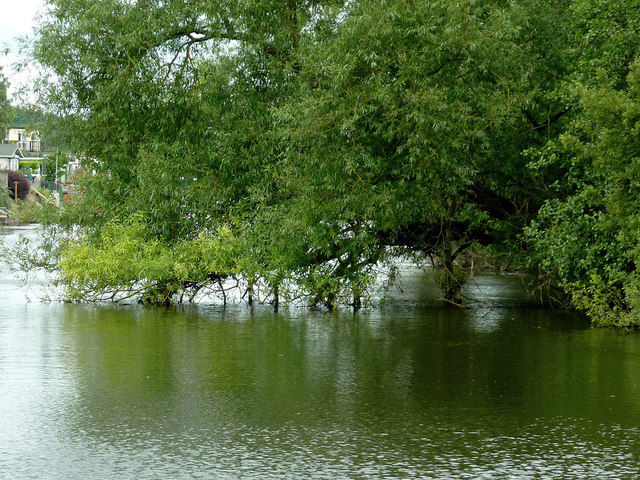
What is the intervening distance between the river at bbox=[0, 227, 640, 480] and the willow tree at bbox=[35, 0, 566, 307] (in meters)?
2.65

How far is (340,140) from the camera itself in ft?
68.8

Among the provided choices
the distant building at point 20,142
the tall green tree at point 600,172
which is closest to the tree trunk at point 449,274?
the tall green tree at point 600,172

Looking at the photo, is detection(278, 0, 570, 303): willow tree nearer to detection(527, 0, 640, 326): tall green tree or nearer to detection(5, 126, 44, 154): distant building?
detection(527, 0, 640, 326): tall green tree

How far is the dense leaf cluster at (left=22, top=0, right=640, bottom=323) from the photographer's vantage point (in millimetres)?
20422

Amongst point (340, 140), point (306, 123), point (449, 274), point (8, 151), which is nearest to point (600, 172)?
point (340, 140)

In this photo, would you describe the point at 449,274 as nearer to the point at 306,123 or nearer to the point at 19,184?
the point at 306,123

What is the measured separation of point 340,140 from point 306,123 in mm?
823

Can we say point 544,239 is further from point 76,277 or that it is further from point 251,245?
point 76,277

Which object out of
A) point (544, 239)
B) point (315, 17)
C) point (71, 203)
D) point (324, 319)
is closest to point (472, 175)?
point (544, 239)

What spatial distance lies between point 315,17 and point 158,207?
247 inches

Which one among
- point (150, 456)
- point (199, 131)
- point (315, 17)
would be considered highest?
point (315, 17)

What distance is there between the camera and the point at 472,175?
21750mm

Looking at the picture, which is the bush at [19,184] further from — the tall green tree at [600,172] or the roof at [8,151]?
the tall green tree at [600,172]

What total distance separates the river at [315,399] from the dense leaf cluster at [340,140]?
2.26 metres
